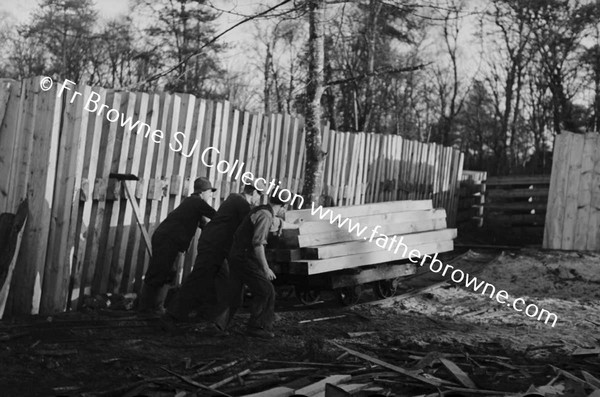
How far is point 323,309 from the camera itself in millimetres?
9617

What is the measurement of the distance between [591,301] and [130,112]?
22.4 ft

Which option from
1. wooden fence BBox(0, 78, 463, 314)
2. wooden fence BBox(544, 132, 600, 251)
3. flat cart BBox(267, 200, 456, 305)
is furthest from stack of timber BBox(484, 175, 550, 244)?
wooden fence BBox(0, 78, 463, 314)

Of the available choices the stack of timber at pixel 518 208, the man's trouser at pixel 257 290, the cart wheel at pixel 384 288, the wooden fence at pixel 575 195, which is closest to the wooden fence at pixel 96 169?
the man's trouser at pixel 257 290

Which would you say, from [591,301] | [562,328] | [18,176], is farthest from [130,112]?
[591,301]

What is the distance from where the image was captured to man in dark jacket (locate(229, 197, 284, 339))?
786 centimetres

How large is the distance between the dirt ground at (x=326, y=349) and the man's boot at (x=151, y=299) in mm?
382

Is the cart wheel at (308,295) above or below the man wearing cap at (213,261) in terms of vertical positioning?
below

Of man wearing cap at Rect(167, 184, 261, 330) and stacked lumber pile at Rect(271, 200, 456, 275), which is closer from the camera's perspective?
man wearing cap at Rect(167, 184, 261, 330)

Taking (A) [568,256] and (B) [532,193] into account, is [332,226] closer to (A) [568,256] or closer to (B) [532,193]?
(A) [568,256]

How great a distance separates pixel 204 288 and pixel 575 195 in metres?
9.35

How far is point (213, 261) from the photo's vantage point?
8.41m

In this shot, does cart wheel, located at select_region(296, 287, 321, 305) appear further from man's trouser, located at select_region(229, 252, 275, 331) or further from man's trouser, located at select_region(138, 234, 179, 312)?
man's trouser, located at select_region(138, 234, 179, 312)

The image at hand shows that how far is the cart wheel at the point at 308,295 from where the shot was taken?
9.84 m

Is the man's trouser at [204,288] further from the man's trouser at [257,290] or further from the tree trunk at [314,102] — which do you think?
the tree trunk at [314,102]
